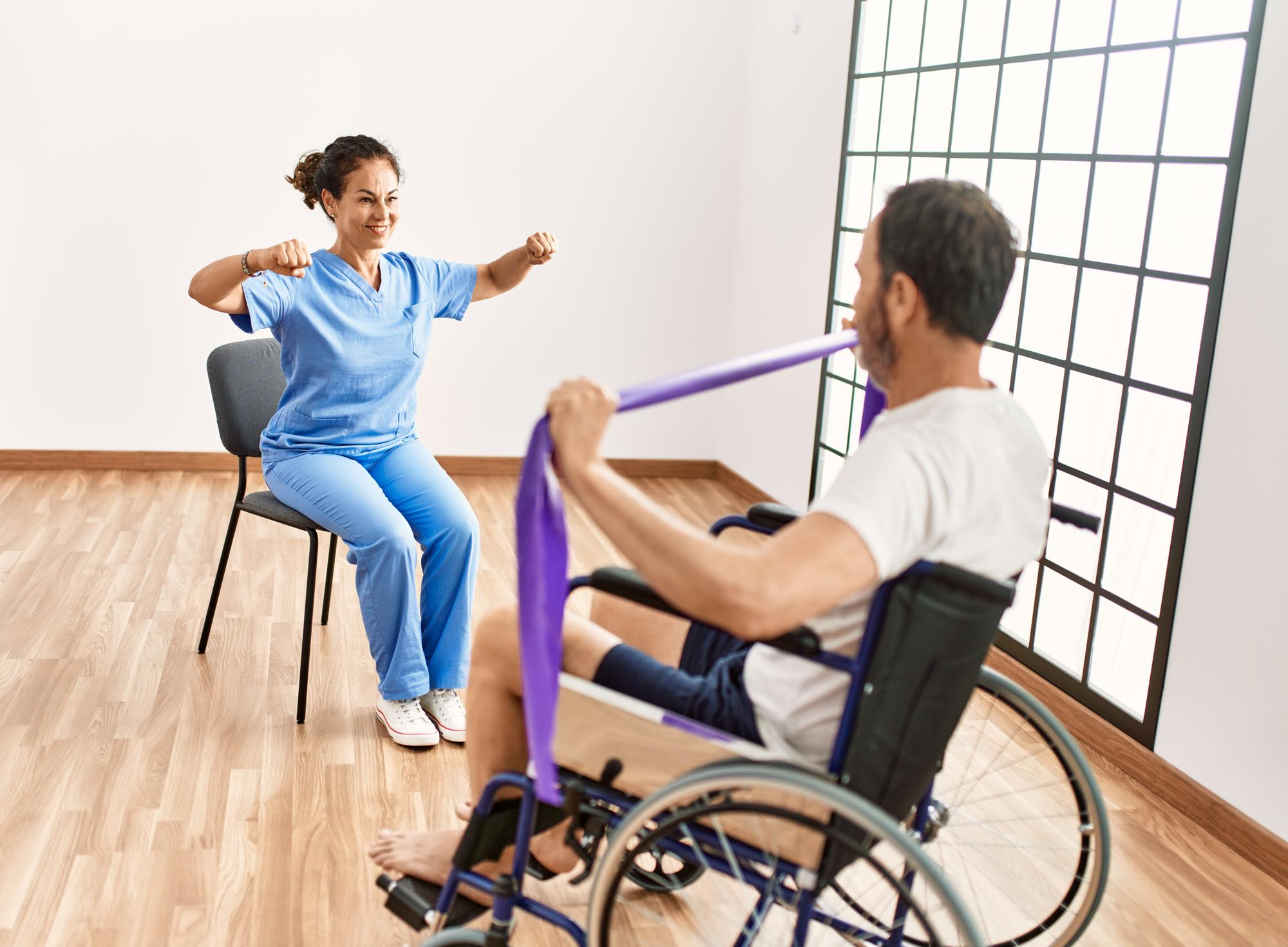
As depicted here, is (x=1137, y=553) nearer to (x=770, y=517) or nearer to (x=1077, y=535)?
(x=1077, y=535)

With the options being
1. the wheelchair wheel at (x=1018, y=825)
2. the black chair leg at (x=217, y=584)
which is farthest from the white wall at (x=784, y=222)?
the black chair leg at (x=217, y=584)

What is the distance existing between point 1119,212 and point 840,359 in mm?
1341

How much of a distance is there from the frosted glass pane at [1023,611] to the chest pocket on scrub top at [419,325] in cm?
143

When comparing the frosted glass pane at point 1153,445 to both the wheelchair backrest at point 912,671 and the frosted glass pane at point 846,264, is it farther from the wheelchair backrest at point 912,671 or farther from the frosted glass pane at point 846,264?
the frosted glass pane at point 846,264

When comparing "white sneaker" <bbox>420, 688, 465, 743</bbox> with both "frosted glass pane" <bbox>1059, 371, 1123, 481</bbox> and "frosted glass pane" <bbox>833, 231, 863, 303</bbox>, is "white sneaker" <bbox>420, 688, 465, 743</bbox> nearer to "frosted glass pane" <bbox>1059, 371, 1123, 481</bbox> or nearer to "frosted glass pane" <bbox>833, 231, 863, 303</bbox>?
"frosted glass pane" <bbox>1059, 371, 1123, 481</bbox>

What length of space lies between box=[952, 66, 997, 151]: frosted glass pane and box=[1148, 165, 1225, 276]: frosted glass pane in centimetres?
68

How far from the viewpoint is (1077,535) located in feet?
8.46

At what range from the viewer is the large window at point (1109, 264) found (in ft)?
7.22

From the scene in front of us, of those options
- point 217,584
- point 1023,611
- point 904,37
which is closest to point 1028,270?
point 1023,611

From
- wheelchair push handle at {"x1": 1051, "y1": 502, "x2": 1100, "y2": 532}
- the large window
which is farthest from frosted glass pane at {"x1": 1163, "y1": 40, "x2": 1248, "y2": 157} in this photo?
wheelchair push handle at {"x1": 1051, "y1": 502, "x2": 1100, "y2": 532}

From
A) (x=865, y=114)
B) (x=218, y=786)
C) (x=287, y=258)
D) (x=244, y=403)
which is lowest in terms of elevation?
(x=218, y=786)

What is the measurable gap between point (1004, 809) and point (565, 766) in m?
1.15

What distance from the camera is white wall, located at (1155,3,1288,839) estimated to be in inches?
77.7

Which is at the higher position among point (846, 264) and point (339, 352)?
point (846, 264)
